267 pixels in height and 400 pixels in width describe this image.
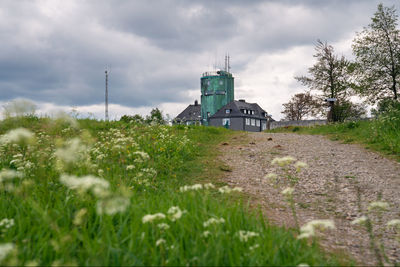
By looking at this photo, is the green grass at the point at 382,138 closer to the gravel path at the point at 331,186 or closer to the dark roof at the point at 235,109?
the gravel path at the point at 331,186

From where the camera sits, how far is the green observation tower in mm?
71938

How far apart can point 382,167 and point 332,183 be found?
2.56 m

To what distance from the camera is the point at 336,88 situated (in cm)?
3656

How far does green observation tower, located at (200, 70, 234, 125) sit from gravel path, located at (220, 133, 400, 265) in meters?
60.8

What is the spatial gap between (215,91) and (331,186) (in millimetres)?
66444

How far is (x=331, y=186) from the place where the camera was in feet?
23.3

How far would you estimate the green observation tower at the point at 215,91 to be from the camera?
71.9m

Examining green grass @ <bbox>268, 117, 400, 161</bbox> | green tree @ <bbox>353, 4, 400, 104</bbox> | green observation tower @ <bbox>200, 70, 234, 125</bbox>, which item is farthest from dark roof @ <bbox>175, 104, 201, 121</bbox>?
green grass @ <bbox>268, 117, 400, 161</bbox>

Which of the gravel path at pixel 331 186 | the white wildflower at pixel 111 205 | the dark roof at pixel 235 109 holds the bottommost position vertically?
the gravel path at pixel 331 186

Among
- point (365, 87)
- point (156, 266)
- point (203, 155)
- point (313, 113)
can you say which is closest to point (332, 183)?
point (203, 155)

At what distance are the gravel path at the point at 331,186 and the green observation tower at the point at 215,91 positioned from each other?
60.8 meters

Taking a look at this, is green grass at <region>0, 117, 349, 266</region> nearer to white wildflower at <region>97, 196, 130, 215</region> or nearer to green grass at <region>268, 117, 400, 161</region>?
white wildflower at <region>97, 196, 130, 215</region>

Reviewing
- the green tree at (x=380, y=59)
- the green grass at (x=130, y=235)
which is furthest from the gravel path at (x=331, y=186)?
the green tree at (x=380, y=59)

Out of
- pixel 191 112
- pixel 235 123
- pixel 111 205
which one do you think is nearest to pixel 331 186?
pixel 111 205
